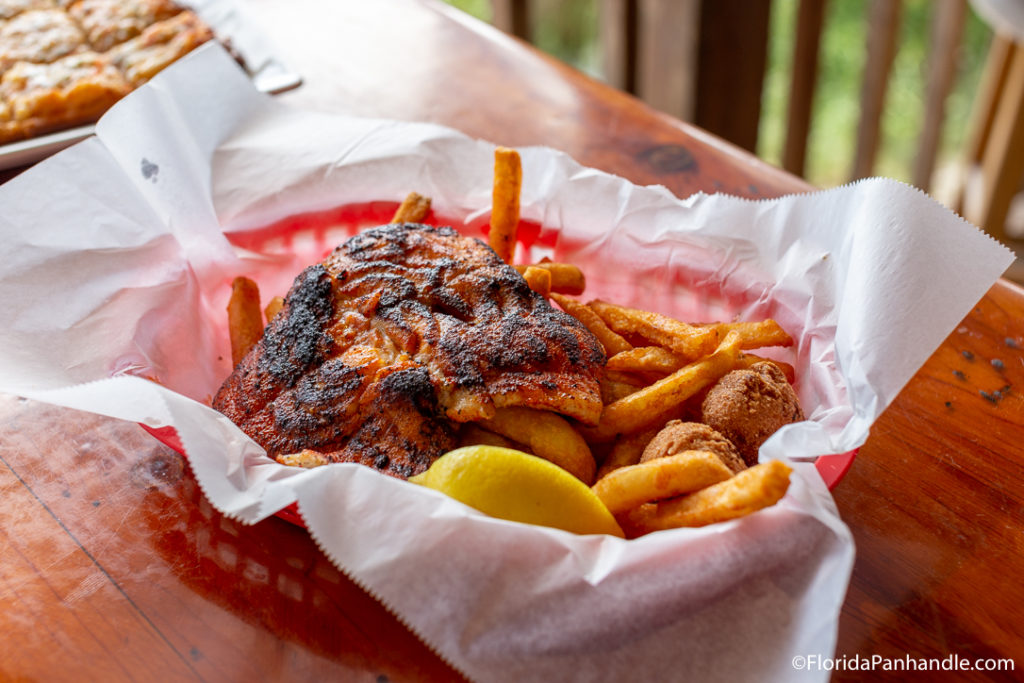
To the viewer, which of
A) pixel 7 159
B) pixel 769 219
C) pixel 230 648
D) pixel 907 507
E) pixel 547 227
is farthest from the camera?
pixel 7 159

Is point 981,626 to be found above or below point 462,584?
below

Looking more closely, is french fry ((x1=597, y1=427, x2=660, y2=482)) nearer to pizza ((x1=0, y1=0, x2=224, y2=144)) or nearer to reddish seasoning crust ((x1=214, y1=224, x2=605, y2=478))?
reddish seasoning crust ((x1=214, y1=224, x2=605, y2=478))

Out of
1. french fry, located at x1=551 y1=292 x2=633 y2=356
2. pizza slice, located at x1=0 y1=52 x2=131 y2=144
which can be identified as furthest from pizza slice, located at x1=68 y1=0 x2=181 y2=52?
french fry, located at x1=551 y1=292 x2=633 y2=356

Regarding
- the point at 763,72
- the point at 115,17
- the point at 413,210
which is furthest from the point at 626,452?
the point at 763,72

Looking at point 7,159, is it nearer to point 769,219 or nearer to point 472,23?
point 472,23

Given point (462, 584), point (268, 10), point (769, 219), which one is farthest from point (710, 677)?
point (268, 10)

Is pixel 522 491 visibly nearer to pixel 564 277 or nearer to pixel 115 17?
pixel 564 277

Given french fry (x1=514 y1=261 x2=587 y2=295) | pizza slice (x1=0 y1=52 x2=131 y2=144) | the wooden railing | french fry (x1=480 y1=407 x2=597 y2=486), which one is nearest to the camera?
french fry (x1=480 y1=407 x2=597 y2=486)
